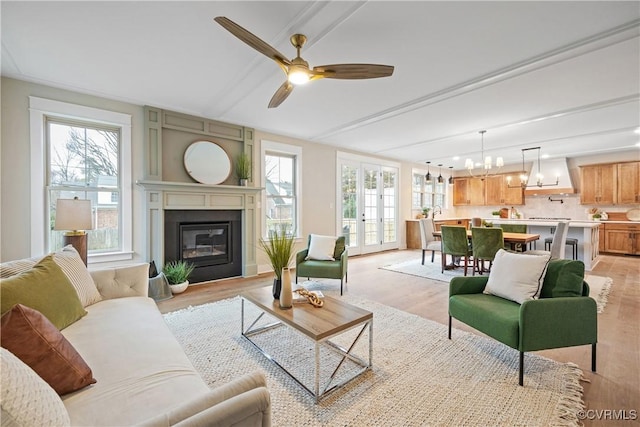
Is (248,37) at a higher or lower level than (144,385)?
higher

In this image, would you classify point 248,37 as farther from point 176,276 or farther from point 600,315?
point 600,315

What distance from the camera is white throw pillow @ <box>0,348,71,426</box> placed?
2.20 feet

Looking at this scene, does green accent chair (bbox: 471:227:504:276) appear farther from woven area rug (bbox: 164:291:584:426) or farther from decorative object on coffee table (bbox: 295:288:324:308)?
decorative object on coffee table (bbox: 295:288:324:308)

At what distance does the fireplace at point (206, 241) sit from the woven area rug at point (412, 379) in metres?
1.66

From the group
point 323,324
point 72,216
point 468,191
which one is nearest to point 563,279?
point 323,324

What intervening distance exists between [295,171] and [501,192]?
6.64 meters

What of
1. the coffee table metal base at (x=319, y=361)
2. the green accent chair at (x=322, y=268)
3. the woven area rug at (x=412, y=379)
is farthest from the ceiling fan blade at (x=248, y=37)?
the green accent chair at (x=322, y=268)

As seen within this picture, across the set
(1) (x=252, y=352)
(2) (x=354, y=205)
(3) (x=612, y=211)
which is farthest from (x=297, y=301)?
(3) (x=612, y=211)

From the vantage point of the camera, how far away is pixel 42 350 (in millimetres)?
1047

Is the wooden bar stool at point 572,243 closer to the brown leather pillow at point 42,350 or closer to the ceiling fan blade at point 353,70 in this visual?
the ceiling fan blade at point 353,70

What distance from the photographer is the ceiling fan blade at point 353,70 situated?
2.08 m

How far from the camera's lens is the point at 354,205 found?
6.65m

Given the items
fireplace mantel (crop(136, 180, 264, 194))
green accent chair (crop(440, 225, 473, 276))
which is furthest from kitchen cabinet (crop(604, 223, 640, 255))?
fireplace mantel (crop(136, 180, 264, 194))

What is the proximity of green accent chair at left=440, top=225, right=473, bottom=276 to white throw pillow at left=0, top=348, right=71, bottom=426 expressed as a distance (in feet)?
15.7
